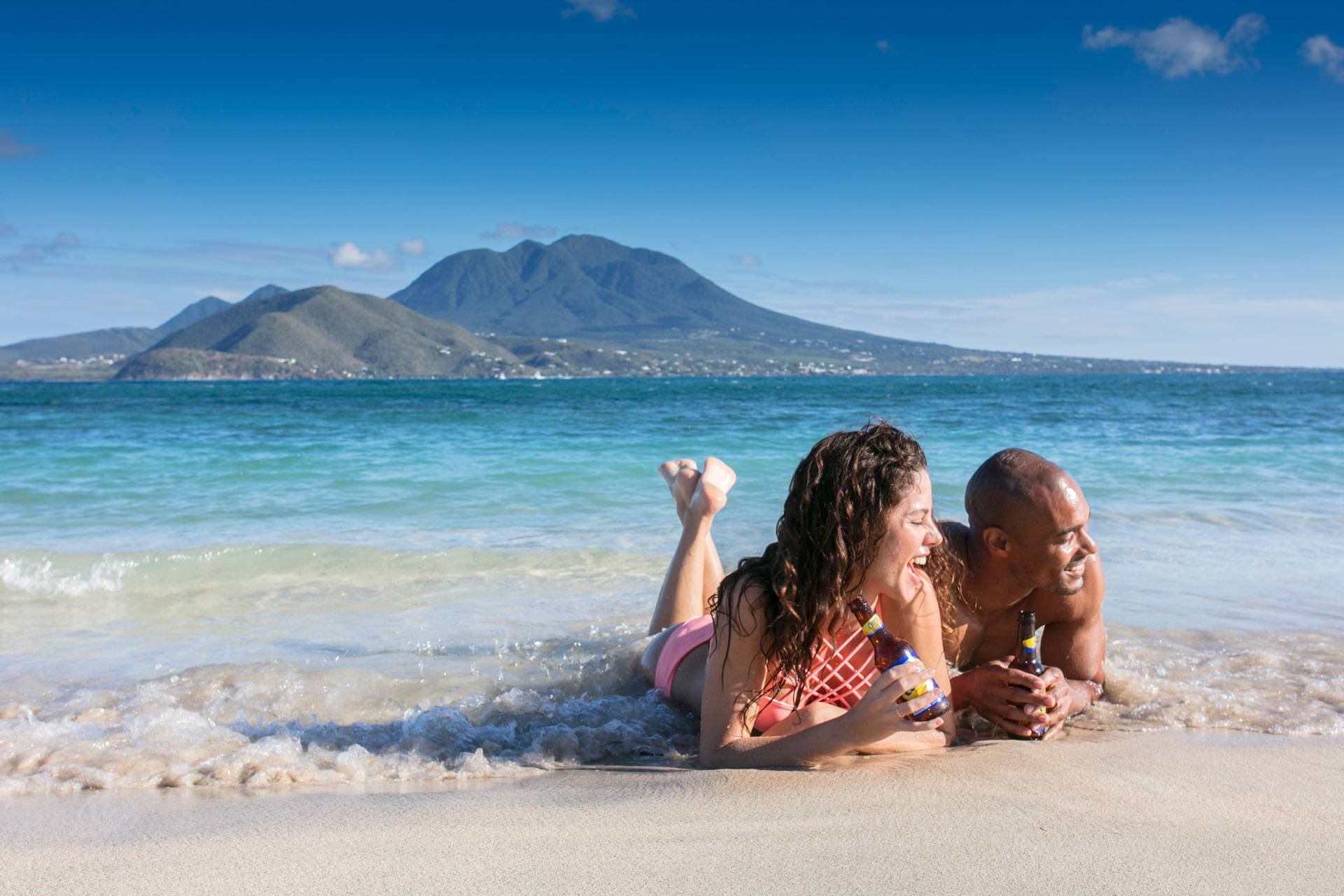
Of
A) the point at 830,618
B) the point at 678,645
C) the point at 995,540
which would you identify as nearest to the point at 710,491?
the point at 678,645

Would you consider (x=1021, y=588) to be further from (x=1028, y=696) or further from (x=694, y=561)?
(x=694, y=561)

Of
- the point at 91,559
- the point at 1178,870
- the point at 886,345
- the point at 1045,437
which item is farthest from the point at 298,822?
the point at 886,345

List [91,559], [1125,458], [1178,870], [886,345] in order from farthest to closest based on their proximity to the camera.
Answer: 1. [886,345]
2. [1125,458]
3. [91,559]
4. [1178,870]

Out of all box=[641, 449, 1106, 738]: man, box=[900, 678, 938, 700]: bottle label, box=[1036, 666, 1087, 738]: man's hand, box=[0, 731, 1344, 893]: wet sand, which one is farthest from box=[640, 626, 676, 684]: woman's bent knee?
box=[900, 678, 938, 700]: bottle label

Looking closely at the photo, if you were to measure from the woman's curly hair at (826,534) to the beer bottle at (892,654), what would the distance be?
107 millimetres

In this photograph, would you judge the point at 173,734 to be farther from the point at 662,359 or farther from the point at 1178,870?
the point at 662,359

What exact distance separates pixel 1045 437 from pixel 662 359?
391 ft

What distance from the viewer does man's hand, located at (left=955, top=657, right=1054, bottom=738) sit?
3191 mm

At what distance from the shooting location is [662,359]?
138m

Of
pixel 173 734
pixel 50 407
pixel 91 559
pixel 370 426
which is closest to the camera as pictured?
pixel 173 734

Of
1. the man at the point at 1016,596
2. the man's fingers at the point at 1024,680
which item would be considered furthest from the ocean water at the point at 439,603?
the man's fingers at the point at 1024,680

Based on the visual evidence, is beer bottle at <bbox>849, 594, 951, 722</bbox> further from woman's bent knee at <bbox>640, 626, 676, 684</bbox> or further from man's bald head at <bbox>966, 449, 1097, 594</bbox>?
woman's bent knee at <bbox>640, 626, 676, 684</bbox>

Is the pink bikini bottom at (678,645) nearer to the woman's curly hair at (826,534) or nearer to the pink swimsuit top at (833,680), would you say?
the pink swimsuit top at (833,680)

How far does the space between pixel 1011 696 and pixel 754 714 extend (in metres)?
0.96
